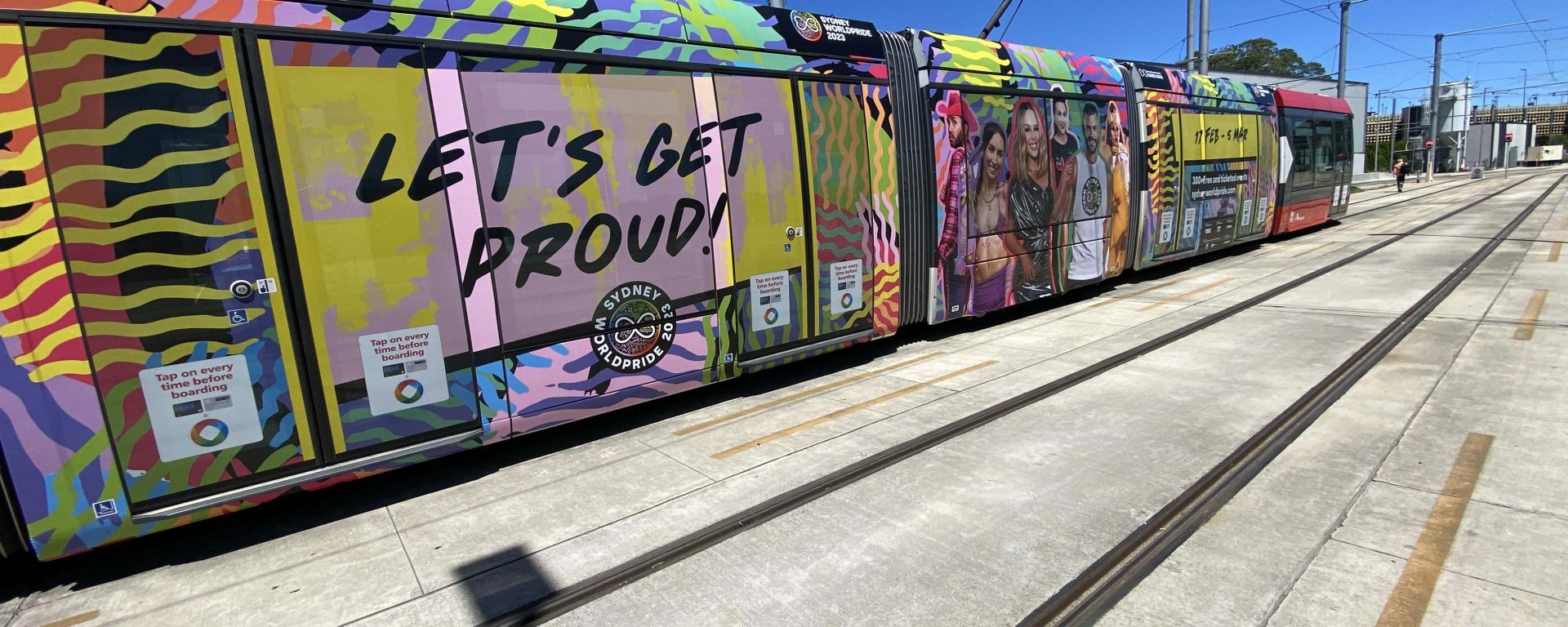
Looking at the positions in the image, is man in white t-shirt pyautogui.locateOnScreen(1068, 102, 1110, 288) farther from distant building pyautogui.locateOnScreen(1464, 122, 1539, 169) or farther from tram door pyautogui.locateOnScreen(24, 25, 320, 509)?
distant building pyautogui.locateOnScreen(1464, 122, 1539, 169)

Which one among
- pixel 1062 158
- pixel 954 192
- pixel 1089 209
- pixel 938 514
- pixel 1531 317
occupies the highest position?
pixel 1062 158

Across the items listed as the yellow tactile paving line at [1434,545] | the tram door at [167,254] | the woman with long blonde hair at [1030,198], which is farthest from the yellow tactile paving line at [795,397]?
the yellow tactile paving line at [1434,545]

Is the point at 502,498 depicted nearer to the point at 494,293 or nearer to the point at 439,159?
the point at 494,293

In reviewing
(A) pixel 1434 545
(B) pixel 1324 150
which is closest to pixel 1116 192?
(A) pixel 1434 545

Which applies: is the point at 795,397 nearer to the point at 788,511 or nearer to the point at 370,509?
the point at 788,511

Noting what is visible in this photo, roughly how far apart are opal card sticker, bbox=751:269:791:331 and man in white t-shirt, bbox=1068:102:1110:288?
16.8ft

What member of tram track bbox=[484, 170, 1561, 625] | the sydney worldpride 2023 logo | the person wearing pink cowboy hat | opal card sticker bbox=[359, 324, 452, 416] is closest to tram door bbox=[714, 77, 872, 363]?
the sydney worldpride 2023 logo

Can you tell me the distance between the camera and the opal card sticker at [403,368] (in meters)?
4.10

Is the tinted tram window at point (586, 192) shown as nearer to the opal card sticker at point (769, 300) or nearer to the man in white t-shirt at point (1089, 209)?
the opal card sticker at point (769, 300)

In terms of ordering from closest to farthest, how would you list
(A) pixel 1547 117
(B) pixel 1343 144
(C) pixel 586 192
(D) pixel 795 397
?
1. (C) pixel 586 192
2. (D) pixel 795 397
3. (B) pixel 1343 144
4. (A) pixel 1547 117

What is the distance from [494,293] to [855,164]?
3.58m

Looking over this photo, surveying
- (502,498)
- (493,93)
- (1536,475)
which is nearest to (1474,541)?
(1536,475)

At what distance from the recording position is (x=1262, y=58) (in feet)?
234

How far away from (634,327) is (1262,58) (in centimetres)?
8664
